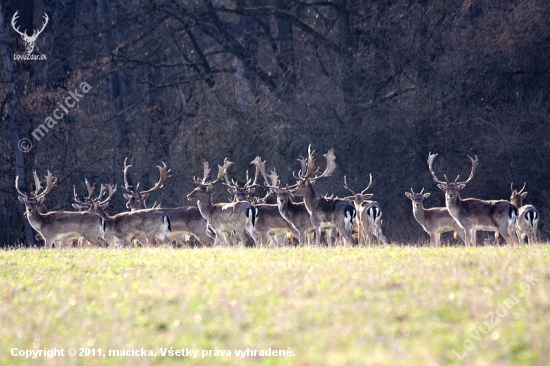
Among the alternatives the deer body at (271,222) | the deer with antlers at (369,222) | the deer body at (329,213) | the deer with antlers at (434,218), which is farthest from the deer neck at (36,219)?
the deer with antlers at (434,218)

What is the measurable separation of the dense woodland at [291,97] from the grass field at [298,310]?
9.43 metres

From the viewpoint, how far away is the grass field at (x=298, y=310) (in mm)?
5320

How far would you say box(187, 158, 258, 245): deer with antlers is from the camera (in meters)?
15.2

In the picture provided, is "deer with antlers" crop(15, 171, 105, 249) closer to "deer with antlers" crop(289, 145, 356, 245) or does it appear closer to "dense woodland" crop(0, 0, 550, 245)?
"deer with antlers" crop(289, 145, 356, 245)

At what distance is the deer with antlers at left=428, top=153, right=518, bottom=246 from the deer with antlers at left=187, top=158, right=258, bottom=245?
142 inches

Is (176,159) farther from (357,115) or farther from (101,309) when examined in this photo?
(101,309)

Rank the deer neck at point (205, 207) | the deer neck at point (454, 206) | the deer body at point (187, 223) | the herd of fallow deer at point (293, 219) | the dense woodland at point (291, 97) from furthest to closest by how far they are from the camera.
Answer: the dense woodland at point (291, 97)
the deer body at point (187, 223)
the deer neck at point (205, 207)
the deer neck at point (454, 206)
the herd of fallow deer at point (293, 219)

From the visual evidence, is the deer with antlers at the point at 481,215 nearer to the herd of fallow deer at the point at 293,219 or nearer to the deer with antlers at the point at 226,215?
the herd of fallow deer at the point at 293,219

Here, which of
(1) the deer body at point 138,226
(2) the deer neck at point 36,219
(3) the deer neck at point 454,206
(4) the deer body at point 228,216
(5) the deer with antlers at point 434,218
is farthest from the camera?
(2) the deer neck at point 36,219

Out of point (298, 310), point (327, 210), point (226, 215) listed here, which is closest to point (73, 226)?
point (226, 215)

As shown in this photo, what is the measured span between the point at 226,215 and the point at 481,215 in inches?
192

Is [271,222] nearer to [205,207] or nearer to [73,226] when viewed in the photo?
[205,207]

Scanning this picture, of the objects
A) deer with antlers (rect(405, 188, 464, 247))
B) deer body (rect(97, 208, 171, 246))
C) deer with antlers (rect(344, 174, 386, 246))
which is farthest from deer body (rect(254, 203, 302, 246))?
deer with antlers (rect(405, 188, 464, 247))

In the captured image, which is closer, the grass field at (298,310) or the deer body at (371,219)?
the grass field at (298,310)
